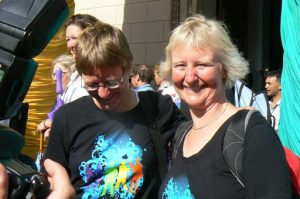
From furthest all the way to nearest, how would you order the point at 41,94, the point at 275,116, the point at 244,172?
1. the point at 41,94
2. the point at 275,116
3. the point at 244,172

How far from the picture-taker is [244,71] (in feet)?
6.14

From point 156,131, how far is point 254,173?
2.43 feet

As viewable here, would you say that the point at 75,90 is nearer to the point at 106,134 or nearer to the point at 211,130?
the point at 106,134

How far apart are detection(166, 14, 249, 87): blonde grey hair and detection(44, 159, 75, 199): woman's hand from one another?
23.0 inches

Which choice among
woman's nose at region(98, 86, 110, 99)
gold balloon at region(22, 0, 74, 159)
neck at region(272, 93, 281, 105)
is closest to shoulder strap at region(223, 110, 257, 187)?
woman's nose at region(98, 86, 110, 99)

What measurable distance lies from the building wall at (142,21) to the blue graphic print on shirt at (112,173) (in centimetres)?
521

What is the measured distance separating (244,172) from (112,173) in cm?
71

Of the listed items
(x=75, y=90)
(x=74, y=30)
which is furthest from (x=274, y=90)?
(x=75, y=90)

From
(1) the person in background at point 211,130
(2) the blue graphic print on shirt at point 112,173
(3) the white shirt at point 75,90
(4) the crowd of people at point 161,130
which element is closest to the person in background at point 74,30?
(3) the white shirt at point 75,90

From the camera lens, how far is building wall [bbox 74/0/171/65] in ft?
24.4

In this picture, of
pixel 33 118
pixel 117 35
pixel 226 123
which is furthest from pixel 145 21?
pixel 226 123

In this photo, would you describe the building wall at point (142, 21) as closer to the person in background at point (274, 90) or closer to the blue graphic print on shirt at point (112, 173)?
the person in background at point (274, 90)

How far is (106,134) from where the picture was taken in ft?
6.95

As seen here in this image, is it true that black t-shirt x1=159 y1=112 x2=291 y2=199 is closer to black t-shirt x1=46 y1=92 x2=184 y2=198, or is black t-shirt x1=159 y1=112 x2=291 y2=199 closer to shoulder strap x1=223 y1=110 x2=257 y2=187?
shoulder strap x1=223 y1=110 x2=257 y2=187
